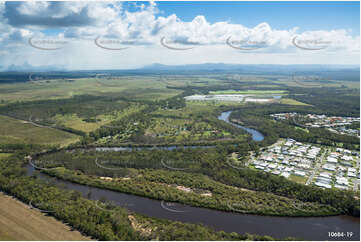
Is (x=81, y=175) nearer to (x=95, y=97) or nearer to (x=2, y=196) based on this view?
(x=2, y=196)

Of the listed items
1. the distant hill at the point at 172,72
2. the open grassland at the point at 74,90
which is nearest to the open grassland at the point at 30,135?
the open grassland at the point at 74,90

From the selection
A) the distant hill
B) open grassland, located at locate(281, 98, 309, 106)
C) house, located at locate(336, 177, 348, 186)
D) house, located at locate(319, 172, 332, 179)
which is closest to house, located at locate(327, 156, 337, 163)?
house, located at locate(319, 172, 332, 179)

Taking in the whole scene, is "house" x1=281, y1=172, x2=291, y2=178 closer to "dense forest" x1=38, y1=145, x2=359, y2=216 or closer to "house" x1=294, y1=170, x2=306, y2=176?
"house" x1=294, y1=170, x2=306, y2=176

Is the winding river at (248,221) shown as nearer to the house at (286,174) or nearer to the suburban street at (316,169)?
the suburban street at (316,169)

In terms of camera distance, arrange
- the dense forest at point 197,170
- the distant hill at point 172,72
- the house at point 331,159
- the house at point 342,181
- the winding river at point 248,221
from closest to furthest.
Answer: the winding river at point 248,221 < the dense forest at point 197,170 < the house at point 342,181 < the house at point 331,159 < the distant hill at point 172,72

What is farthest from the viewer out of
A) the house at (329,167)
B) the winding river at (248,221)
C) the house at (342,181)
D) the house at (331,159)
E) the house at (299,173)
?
the house at (331,159)

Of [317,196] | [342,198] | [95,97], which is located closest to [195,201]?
[317,196]

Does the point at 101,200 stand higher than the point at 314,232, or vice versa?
the point at 101,200
